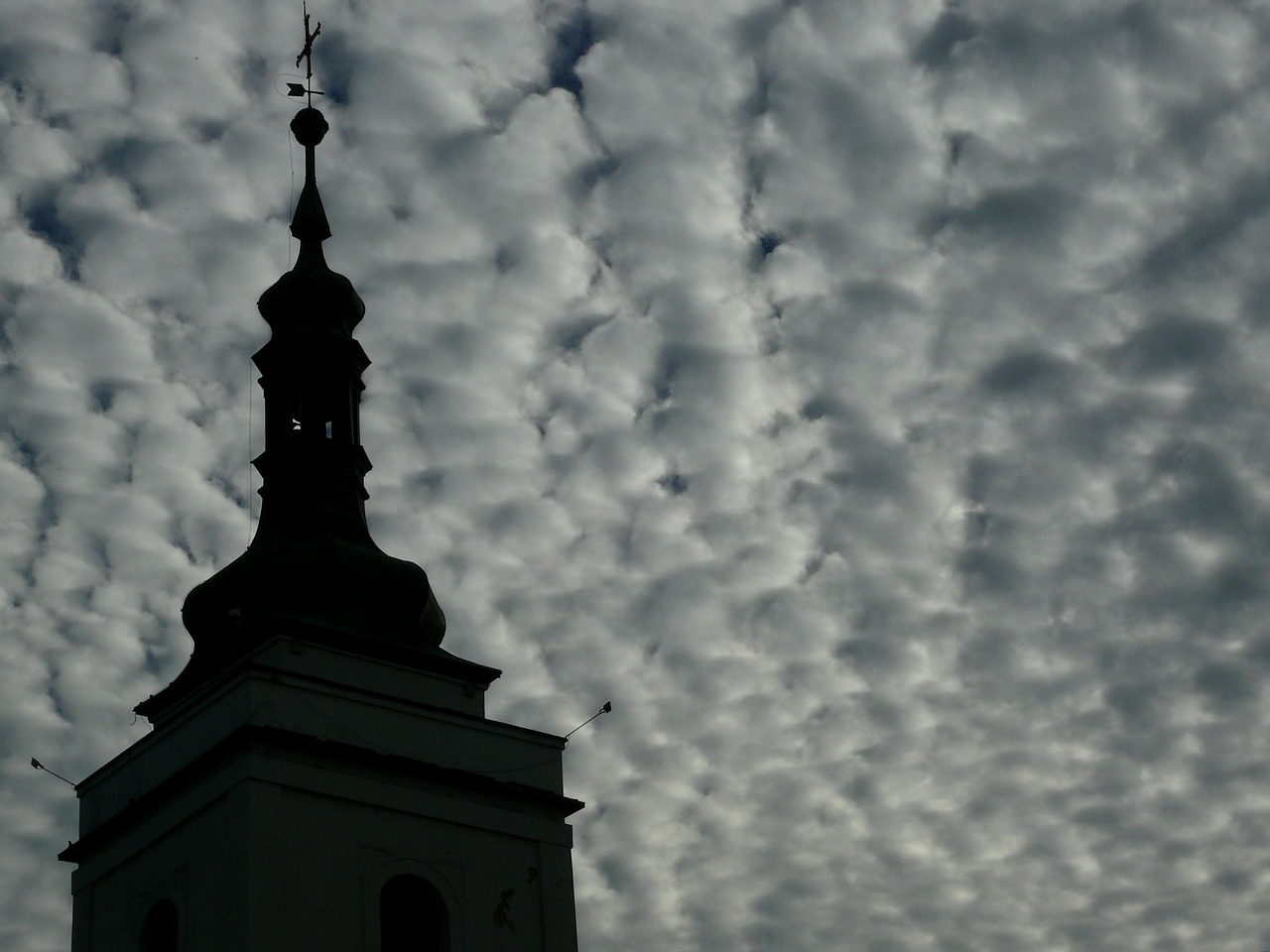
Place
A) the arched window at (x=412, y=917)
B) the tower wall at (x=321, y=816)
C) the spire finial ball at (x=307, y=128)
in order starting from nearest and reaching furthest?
the tower wall at (x=321, y=816)
the arched window at (x=412, y=917)
the spire finial ball at (x=307, y=128)

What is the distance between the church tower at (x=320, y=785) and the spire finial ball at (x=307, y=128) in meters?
7.81

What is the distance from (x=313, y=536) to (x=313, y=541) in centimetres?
19

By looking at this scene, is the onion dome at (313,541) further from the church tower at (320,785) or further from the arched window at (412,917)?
the arched window at (412,917)

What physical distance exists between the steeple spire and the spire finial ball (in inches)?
150

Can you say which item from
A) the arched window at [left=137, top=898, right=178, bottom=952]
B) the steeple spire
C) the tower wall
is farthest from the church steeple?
the arched window at [left=137, top=898, right=178, bottom=952]

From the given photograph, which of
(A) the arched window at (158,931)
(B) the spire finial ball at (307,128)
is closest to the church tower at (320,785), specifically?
(A) the arched window at (158,931)

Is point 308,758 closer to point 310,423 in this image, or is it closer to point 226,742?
Answer: point 226,742

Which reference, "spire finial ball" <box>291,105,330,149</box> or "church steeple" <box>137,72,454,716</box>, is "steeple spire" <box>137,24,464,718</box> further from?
"spire finial ball" <box>291,105,330,149</box>

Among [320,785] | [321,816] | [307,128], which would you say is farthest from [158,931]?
[307,128]

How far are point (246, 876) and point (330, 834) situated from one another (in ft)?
4.85

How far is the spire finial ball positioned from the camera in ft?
121

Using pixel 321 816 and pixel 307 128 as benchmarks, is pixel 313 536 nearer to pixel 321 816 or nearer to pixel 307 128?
pixel 321 816

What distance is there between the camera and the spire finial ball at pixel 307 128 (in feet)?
121

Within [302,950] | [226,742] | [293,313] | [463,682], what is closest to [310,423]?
[293,313]
